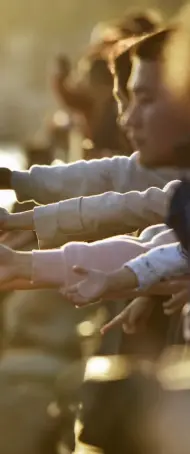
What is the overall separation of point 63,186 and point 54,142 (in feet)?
0.41

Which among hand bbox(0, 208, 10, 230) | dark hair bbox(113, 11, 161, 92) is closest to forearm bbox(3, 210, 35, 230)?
hand bbox(0, 208, 10, 230)

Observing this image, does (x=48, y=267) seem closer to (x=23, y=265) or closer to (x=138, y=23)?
(x=23, y=265)

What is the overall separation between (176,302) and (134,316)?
0.04m

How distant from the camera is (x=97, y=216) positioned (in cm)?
46

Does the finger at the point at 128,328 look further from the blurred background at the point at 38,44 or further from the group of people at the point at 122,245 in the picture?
the blurred background at the point at 38,44

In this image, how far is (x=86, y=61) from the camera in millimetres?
559

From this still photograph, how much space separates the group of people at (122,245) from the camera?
0.41m

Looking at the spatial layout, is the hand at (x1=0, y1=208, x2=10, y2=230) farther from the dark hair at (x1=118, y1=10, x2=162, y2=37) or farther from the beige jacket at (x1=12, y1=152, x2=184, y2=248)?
the dark hair at (x1=118, y1=10, x2=162, y2=37)

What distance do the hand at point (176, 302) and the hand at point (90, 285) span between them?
0.06 meters

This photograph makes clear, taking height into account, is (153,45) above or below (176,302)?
above

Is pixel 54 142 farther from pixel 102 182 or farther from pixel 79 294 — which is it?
pixel 79 294

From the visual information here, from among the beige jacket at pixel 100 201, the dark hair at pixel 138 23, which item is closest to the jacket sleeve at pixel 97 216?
the beige jacket at pixel 100 201

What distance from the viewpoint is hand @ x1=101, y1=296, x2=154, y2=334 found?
47cm

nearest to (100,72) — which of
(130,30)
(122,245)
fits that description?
(130,30)
